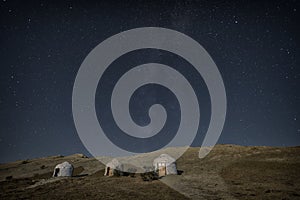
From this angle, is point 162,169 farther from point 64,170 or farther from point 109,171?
point 64,170

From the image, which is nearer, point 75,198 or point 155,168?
point 75,198

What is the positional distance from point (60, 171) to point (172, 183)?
1604 centimetres

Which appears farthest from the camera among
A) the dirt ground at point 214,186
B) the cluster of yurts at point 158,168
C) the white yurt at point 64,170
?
the white yurt at point 64,170

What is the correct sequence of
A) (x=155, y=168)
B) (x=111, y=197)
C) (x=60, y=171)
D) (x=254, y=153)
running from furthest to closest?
(x=254, y=153), (x=60, y=171), (x=155, y=168), (x=111, y=197)

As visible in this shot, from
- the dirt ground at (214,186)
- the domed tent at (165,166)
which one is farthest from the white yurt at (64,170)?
the domed tent at (165,166)

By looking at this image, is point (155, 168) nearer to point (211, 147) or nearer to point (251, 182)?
point (251, 182)

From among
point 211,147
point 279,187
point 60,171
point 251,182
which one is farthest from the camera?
point 211,147

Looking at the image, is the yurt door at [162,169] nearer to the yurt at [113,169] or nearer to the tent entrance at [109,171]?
the yurt at [113,169]

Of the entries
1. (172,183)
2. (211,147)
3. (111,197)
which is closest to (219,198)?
(172,183)

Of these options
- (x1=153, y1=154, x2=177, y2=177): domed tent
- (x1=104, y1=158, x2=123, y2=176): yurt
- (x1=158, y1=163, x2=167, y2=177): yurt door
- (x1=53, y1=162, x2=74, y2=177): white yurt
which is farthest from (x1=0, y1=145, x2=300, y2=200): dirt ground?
(x1=53, y1=162, x2=74, y2=177): white yurt

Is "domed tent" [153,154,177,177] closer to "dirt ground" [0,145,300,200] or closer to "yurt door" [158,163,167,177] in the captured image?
"yurt door" [158,163,167,177]

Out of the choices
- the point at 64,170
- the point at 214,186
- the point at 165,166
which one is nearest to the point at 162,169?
the point at 165,166

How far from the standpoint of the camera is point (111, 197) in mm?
15016

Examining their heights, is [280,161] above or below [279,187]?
above
